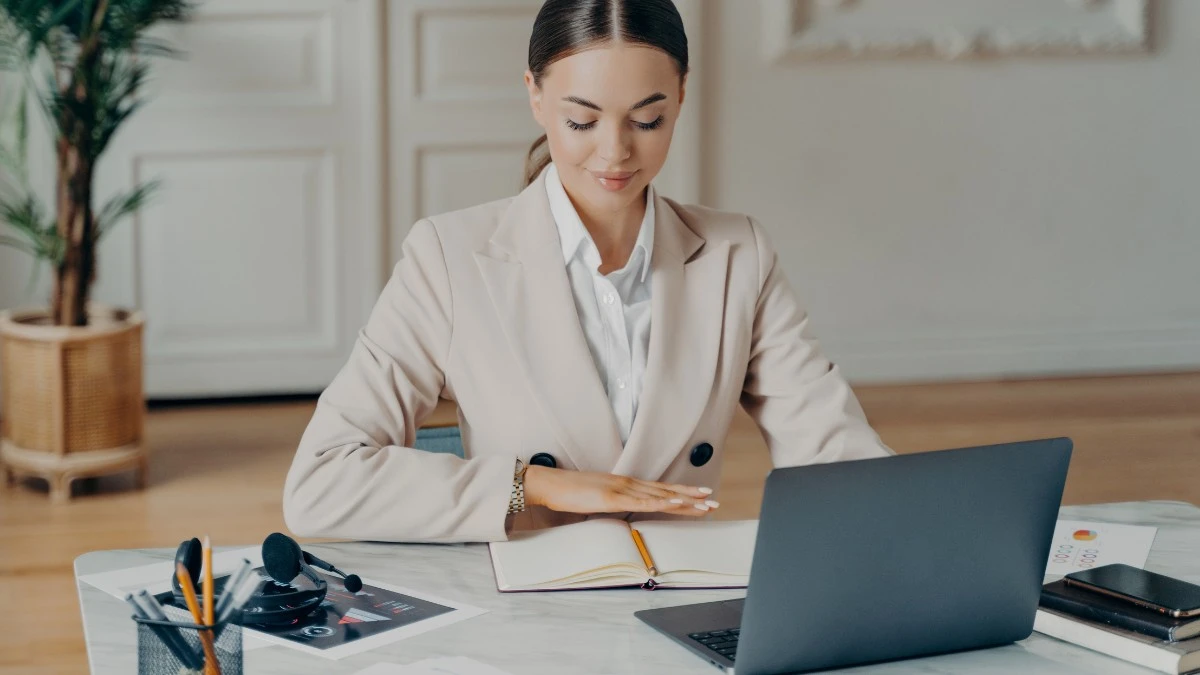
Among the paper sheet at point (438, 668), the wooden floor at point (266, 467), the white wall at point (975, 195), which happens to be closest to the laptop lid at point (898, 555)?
the paper sheet at point (438, 668)

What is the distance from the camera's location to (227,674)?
1.09 meters

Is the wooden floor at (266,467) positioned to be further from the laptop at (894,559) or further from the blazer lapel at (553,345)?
the laptop at (894,559)

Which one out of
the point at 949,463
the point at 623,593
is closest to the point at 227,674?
the point at 623,593

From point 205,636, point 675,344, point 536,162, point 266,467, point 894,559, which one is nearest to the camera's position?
point 205,636

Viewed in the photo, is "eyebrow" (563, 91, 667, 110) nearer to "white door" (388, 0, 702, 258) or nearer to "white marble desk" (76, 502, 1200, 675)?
"white marble desk" (76, 502, 1200, 675)

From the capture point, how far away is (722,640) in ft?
4.27

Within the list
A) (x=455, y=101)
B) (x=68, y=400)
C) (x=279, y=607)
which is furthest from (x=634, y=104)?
(x=455, y=101)

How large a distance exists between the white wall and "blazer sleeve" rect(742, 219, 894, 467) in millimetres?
2972

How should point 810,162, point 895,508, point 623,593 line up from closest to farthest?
point 895,508 → point 623,593 → point 810,162

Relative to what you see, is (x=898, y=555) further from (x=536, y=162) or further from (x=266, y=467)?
(x=266, y=467)

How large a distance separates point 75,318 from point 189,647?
2863 mm

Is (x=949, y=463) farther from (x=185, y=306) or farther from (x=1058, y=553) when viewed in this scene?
(x=185, y=306)

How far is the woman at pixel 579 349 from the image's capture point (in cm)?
164

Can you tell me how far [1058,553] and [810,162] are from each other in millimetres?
3384
